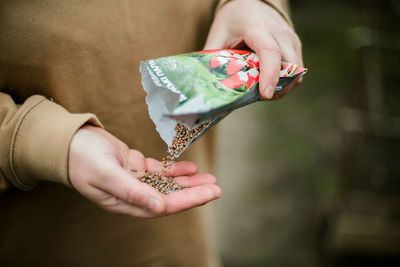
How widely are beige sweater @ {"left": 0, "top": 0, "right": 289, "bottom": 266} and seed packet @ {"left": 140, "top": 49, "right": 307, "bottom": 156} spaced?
0.44 feet

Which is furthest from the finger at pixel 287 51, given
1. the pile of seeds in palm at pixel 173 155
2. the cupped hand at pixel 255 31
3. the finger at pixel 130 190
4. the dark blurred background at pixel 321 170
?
the dark blurred background at pixel 321 170

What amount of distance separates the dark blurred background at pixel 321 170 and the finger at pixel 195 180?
48.3 inches

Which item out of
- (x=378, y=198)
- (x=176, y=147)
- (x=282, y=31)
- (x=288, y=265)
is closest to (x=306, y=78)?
(x=378, y=198)

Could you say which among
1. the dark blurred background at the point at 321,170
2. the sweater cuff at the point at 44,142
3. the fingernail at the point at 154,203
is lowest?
the dark blurred background at the point at 321,170

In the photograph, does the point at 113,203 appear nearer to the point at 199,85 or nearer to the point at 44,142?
the point at 44,142

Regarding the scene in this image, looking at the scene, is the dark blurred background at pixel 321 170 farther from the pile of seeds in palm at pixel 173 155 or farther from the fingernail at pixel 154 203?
the fingernail at pixel 154 203

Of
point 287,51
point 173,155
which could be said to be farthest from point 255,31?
point 173,155

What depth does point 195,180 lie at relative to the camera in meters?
0.95

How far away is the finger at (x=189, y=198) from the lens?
2.52 ft

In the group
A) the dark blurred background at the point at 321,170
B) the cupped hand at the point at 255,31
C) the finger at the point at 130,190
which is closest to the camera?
the finger at the point at 130,190

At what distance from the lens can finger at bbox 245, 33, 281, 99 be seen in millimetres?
835

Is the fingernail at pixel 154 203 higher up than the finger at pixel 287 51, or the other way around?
the finger at pixel 287 51

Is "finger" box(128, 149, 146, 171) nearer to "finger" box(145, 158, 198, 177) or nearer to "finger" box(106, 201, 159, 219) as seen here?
"finger" box(145, 158, 198, 177)

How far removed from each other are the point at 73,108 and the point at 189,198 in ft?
1.31
